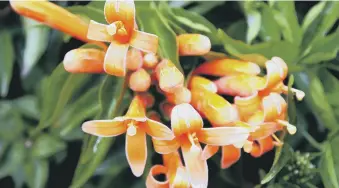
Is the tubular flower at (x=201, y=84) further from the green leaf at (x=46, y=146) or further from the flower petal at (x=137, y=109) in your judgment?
the green leaf at (x=46, y=146)

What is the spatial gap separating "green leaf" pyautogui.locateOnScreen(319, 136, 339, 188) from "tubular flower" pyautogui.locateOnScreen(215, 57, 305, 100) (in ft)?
0.24

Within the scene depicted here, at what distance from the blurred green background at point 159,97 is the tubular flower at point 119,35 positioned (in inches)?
2.4

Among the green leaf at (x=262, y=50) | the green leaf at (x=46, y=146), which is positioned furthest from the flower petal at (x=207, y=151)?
the green leaf at (x=46, y=146)

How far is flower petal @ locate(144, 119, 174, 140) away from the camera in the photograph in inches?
16.9

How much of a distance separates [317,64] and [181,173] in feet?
0.63

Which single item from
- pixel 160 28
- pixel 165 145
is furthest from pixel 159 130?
pixel 160 28

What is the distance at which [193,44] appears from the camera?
1.61 ft

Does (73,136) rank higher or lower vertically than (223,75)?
lower

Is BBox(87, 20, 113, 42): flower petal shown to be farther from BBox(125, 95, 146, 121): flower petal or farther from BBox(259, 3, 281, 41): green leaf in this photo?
BBox(259, 3, 281, 41): green leaf

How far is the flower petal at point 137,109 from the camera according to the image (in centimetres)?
46

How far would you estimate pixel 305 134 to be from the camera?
56cm

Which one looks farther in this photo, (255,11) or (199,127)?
(255,11)

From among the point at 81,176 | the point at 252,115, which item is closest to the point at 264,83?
the point at 252,115

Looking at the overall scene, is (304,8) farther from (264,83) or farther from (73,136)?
(73,136)
